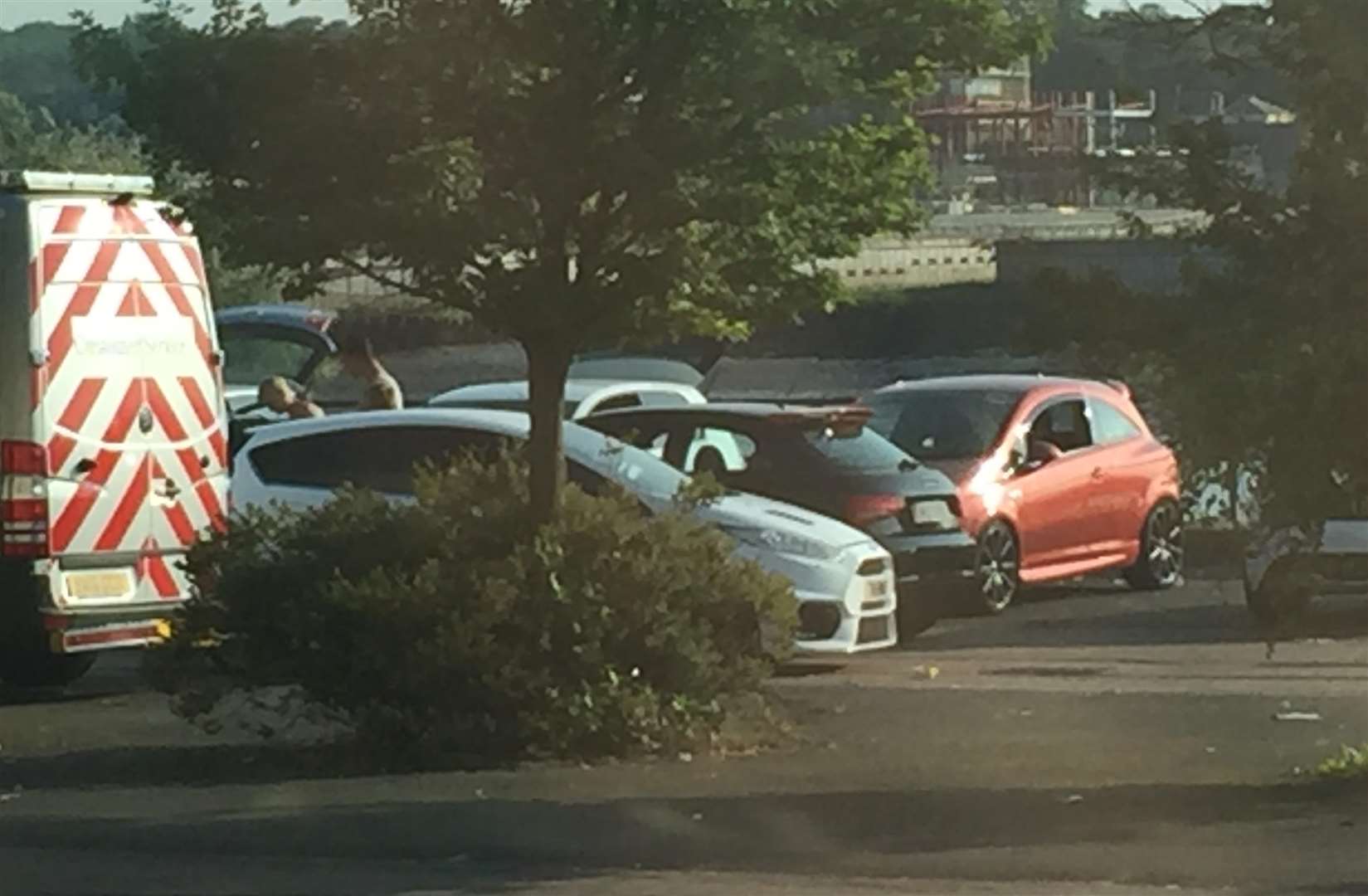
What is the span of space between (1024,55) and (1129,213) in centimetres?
197

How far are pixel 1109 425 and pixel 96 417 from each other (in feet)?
31.1

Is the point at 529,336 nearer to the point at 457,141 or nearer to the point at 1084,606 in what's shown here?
the point at 457,141

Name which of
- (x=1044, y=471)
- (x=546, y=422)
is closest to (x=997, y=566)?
(x=1044, y=471)

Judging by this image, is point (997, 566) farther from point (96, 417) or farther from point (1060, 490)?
point (96, 417)

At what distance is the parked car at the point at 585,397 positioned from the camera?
22.7 m

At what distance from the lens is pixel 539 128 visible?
1360 cm

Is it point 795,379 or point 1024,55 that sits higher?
point 1024,55

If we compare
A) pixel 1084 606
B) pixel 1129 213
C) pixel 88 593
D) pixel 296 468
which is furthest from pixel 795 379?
pixel 1129 213

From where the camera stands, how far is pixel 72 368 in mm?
16141

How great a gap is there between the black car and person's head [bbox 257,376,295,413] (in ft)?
9.65

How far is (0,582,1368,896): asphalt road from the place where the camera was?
10773 mm

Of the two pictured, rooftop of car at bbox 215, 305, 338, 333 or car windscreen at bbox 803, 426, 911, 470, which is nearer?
car windscreen at bbox 803, 426, 911, 470

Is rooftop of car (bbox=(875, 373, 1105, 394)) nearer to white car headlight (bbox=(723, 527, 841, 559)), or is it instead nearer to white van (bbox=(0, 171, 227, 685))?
white car headlight (bbox=(723, 527, 841, 559))

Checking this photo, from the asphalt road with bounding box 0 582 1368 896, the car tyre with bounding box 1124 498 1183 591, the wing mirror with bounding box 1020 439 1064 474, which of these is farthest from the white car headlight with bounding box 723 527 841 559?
the car tyre with bounding box 1124 498 1183 591
